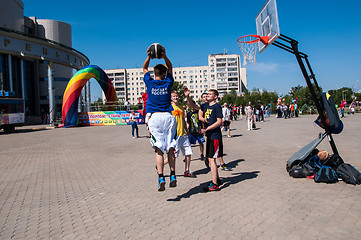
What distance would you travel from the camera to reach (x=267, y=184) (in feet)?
17.4

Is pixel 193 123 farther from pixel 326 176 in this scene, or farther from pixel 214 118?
pixel 326 176

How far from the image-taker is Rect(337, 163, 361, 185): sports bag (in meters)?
5.01

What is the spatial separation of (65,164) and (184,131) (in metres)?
4.12

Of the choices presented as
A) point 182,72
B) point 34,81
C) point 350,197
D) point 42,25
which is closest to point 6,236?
point 350,197

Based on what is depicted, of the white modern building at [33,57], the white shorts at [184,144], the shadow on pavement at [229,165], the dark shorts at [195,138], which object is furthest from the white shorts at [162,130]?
the white modern building at [33,57]

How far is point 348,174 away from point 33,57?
41.4 m

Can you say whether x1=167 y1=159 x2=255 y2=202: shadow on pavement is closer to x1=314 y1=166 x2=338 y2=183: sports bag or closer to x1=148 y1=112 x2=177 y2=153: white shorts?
x1=148 y1=112 x2=177 y2=153: white shorts

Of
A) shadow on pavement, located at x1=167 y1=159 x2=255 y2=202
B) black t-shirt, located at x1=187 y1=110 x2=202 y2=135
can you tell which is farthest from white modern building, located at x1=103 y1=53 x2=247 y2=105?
shadow on pavement, located at x1=167 y1=159 x2=255 y2=202

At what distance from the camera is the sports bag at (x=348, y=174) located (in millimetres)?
5005

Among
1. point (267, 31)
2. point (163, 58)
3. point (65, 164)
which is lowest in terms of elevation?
point (65, 164)

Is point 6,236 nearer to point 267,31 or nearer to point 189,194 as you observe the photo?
point 189,194

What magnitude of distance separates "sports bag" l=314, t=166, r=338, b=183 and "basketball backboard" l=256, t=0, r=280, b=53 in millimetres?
3061

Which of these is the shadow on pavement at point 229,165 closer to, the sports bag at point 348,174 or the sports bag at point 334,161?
the sports bag at point 334,161

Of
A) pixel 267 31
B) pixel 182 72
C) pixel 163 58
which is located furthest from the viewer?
pixel 182 72
